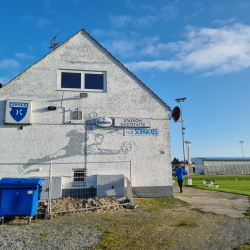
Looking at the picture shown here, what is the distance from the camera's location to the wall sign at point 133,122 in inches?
457

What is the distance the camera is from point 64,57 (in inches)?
468

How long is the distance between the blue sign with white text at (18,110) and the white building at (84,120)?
0.04m

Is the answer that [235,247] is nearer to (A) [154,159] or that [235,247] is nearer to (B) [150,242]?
(B) [150,242]

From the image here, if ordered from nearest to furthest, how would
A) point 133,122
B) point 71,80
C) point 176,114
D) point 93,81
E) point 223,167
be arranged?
point 133,122 → point 71,80 → point 93,81 → point 176,114 → point 223,167

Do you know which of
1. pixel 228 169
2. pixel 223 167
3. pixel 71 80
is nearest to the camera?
pixel 71 80

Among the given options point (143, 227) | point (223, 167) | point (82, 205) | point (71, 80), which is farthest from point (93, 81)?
point (223, 167)

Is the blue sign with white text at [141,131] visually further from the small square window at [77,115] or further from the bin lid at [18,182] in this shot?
the bin lid at [18,182]

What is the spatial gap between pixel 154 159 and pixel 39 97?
6525 millimetres

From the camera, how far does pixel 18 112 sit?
426 inches

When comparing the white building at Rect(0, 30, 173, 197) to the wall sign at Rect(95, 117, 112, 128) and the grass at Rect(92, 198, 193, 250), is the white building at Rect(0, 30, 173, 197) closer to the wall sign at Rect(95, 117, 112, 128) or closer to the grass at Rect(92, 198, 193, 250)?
the wall sign at Rect(95, 117, 112, 128)

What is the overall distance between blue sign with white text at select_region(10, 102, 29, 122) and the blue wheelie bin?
14.9 ft

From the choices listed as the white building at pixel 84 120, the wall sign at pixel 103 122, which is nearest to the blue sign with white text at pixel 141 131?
the white building at pixel 84 120

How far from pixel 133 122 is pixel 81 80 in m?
3.47

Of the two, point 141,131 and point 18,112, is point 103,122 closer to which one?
point 141,131
